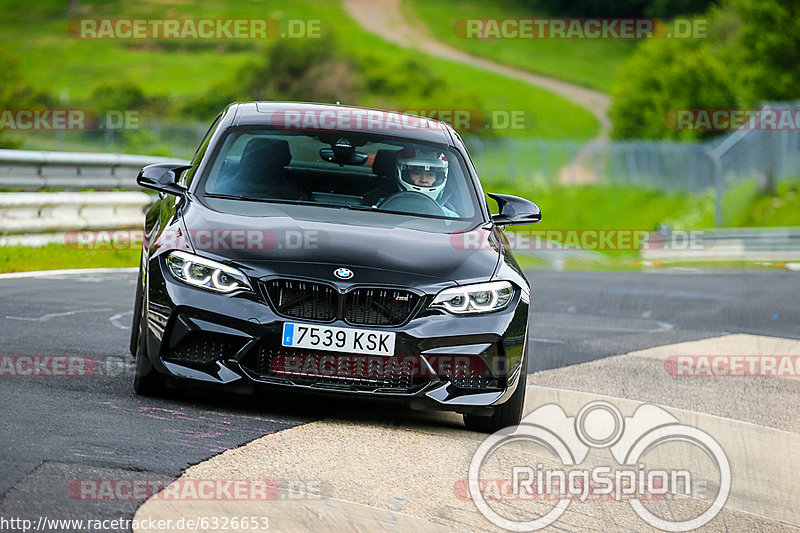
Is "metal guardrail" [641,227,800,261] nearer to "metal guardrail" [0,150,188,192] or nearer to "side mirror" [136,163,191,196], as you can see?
"metal guardrail" [0,150,188,192]

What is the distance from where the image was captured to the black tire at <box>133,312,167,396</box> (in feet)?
21.5

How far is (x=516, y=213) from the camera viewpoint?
7715 millimetres

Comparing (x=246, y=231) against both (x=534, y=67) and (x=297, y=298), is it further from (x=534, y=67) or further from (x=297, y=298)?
(x=534, y=67)

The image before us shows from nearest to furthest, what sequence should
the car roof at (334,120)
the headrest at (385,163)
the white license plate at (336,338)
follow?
the white license plate at (336,338), the headrest at (385,163), the car roof at (334,120)

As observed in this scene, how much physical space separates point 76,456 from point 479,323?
2127 mm

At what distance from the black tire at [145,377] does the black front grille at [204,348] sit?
0.21m

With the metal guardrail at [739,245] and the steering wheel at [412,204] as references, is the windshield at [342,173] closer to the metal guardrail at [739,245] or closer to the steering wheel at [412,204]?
the steering wheel at [412,204]

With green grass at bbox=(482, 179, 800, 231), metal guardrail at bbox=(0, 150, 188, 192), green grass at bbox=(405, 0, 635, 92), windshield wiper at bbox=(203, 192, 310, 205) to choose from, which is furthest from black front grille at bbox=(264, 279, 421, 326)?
green grass at bbox=(405, 0, 635, 92)

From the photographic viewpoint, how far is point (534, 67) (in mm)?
125500

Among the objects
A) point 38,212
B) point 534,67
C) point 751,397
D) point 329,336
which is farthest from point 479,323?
point 534,67

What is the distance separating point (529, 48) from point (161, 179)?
130456 mm

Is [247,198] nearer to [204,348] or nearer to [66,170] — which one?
[204,348]

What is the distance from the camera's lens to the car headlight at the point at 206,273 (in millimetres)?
6266

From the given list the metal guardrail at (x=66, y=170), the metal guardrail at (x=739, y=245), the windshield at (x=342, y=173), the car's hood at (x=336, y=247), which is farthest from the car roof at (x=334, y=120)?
the metal guardrail at (x=739, y=245)
